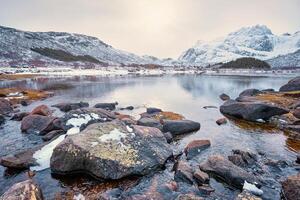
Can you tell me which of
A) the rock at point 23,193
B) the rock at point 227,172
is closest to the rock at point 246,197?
the rock at point 227,172

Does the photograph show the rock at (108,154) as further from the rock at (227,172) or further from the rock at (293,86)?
the rock at (293,86)

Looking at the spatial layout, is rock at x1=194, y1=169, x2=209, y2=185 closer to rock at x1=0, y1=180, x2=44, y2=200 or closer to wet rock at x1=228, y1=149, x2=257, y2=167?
wet rock at x1=228, y1=149, x2=257, y2=167

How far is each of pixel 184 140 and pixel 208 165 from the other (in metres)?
6.53

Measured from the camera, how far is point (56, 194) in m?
14.0

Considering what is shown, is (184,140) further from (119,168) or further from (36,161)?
(36,161)

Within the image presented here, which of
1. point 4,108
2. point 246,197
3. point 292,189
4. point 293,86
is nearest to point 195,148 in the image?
point 246,197

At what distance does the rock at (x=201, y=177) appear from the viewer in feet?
49.5

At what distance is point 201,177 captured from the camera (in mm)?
15234

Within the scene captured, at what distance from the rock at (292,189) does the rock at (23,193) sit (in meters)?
12.3

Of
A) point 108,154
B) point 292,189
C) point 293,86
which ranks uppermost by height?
point 293,86

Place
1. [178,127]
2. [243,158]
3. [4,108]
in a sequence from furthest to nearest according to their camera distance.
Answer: [4,108] < [178,127] < [243,158]

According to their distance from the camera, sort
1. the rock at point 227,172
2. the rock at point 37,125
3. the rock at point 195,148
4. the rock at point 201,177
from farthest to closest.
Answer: the rock at point 37,125, the rock at point 195,148, the rock at point 201,177, the rock at point 227,172

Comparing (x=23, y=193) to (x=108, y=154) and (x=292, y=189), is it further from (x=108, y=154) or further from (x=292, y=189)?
(x=292, y=189)

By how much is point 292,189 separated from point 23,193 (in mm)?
12832
